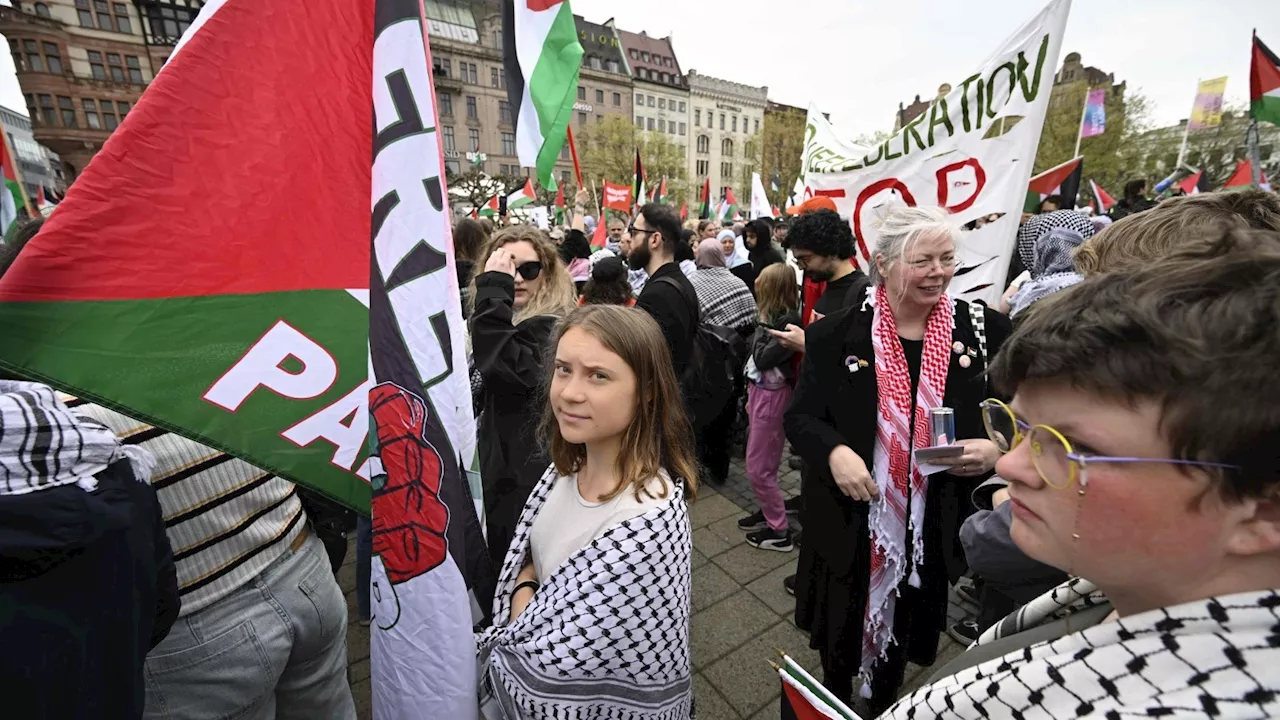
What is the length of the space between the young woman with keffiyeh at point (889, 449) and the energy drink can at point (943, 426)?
0.27 feet

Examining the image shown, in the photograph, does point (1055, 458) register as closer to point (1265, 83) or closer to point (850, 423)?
point (850, 423)

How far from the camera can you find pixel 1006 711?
29.1 inches

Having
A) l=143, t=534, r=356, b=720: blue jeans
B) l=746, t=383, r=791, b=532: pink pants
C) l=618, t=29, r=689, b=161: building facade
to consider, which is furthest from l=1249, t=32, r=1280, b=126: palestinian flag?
l=618, t=29, r=689, b=161: building facade

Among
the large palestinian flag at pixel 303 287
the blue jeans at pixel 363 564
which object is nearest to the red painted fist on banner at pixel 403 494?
the large palestinian flag at pixel 303 287

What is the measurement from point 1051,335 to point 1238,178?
9677 millimetres

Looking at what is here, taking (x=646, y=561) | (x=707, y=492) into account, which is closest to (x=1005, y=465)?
(x=646, y=561)

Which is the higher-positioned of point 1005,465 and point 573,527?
point 1005,465

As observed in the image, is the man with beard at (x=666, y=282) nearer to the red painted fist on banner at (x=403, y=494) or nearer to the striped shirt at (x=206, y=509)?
the red painted fist on banner at (x=403, y=494)

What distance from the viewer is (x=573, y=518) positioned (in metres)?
1.63

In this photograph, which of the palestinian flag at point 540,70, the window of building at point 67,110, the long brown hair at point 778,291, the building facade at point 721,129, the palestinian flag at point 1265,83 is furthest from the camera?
the building facade at point 721,129

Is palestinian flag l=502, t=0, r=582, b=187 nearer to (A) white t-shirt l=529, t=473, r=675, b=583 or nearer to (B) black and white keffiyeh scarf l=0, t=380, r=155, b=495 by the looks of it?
(A) white t-shirt l=529, t=473, r=675, b=583

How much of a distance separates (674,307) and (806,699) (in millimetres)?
2650

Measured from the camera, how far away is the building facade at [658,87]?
202ft

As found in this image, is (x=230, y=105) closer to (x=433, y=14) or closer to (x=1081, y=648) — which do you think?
(x=1081, y=648)
